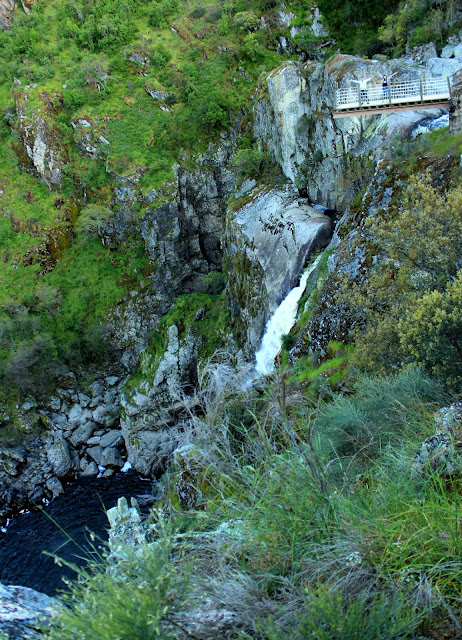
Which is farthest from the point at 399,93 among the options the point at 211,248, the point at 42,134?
the point at 42,134

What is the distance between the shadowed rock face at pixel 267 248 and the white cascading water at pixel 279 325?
75 centimetres

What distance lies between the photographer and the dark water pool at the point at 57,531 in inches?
898

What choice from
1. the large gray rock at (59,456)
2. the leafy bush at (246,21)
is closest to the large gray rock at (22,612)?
the large gray rock at (59,456)

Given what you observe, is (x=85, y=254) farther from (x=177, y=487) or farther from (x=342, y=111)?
(x=177, y=487)

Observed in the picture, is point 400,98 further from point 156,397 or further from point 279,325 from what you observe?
point 156,397

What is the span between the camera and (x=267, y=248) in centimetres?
2559

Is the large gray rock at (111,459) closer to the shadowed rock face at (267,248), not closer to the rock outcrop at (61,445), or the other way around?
the rock outcrop at (61,445)

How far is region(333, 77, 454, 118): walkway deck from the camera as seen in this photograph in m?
18.3

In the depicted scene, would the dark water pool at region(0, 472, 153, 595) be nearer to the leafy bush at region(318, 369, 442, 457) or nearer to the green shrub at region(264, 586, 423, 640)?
the leafy bush at region(318, 369, 442, 457)

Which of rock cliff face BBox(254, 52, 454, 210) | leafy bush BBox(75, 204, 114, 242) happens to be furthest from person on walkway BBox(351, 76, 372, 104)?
leafy bush BBox(75, 204, 114, 242)

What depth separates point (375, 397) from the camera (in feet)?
26.2

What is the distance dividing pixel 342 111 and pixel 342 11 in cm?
2711

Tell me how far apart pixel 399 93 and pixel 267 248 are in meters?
10.0

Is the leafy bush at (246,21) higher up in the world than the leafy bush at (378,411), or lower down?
higher up
